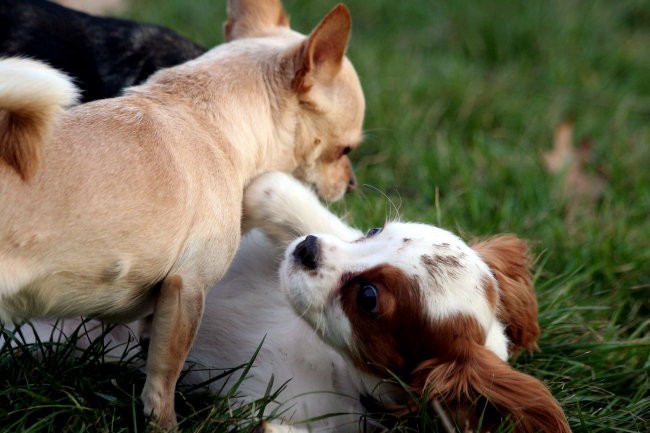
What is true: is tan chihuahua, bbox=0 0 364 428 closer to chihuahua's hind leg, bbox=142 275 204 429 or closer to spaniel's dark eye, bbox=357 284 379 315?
chihuahua's hind leg, bbox=142 275 204 429

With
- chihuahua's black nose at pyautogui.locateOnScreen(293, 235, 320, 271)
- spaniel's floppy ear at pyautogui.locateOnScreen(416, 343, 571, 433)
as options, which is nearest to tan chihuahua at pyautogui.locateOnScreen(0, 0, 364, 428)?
chihuahua's black nose at pyautogui.locateOnScreen(293, 235, 320, 271)

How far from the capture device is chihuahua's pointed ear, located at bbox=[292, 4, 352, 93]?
2.78 metres

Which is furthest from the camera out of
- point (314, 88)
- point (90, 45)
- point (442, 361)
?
point (90, 45)

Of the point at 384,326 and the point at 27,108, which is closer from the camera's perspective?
the point at 27,108

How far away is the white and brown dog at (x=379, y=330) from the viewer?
2291mm

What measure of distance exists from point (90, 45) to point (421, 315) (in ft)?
6.36

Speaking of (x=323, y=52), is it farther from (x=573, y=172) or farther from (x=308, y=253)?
(x=573, y=172)

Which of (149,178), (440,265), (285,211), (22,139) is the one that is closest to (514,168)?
(285,211)

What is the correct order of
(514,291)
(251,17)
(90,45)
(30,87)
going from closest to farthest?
(30,87)
(514,291)
(251,17)
(90,45)

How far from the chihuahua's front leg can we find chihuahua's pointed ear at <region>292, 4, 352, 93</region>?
34 cm

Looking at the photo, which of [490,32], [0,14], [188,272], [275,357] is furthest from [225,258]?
[490,32]

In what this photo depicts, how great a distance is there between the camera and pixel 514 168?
13.5ft

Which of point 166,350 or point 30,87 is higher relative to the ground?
point 30,87

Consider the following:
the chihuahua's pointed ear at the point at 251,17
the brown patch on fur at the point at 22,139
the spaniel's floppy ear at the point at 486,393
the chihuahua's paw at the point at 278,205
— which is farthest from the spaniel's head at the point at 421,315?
the chihuahua's pointed ear at the point at 251,17
